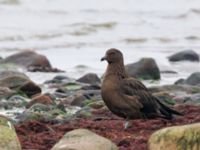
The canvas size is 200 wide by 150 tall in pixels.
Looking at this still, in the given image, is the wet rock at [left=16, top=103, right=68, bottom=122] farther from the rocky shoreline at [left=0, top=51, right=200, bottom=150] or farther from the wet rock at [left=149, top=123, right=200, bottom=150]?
the wet rock at [left=149, top=123, right=200, bottom=150]

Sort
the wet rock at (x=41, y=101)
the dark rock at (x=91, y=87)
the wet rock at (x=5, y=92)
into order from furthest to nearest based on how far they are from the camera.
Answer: the dark rock at (x=91, y=87), the wet rock at (x=5, y=92), the wet rock at (x=41, y=101)

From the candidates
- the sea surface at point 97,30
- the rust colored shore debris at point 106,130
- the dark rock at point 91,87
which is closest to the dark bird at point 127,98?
the rust colored shore debris at point 106,130

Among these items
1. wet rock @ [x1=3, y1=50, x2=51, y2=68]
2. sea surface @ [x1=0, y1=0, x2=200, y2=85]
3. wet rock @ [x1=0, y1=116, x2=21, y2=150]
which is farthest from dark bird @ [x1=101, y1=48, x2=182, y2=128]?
wet rock @ [x1=3, y1=50, x2=51, y2=68]

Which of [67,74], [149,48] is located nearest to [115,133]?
[67,74]

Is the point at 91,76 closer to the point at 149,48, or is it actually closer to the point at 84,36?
the point at 149,48

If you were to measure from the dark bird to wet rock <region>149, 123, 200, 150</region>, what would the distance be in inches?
72.6

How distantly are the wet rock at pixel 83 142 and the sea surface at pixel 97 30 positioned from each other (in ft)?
25.1

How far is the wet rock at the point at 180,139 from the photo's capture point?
666cm

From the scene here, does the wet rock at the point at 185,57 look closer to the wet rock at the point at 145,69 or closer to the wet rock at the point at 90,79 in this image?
the wet rock at the point at 145,69

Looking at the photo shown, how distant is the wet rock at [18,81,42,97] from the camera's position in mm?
11945

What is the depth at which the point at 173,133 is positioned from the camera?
6.71 meters

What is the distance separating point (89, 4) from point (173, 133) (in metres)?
21.0

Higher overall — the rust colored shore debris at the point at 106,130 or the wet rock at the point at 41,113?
the rust colored shore debris at the point at 106,130

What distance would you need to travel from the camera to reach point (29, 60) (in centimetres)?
1619
